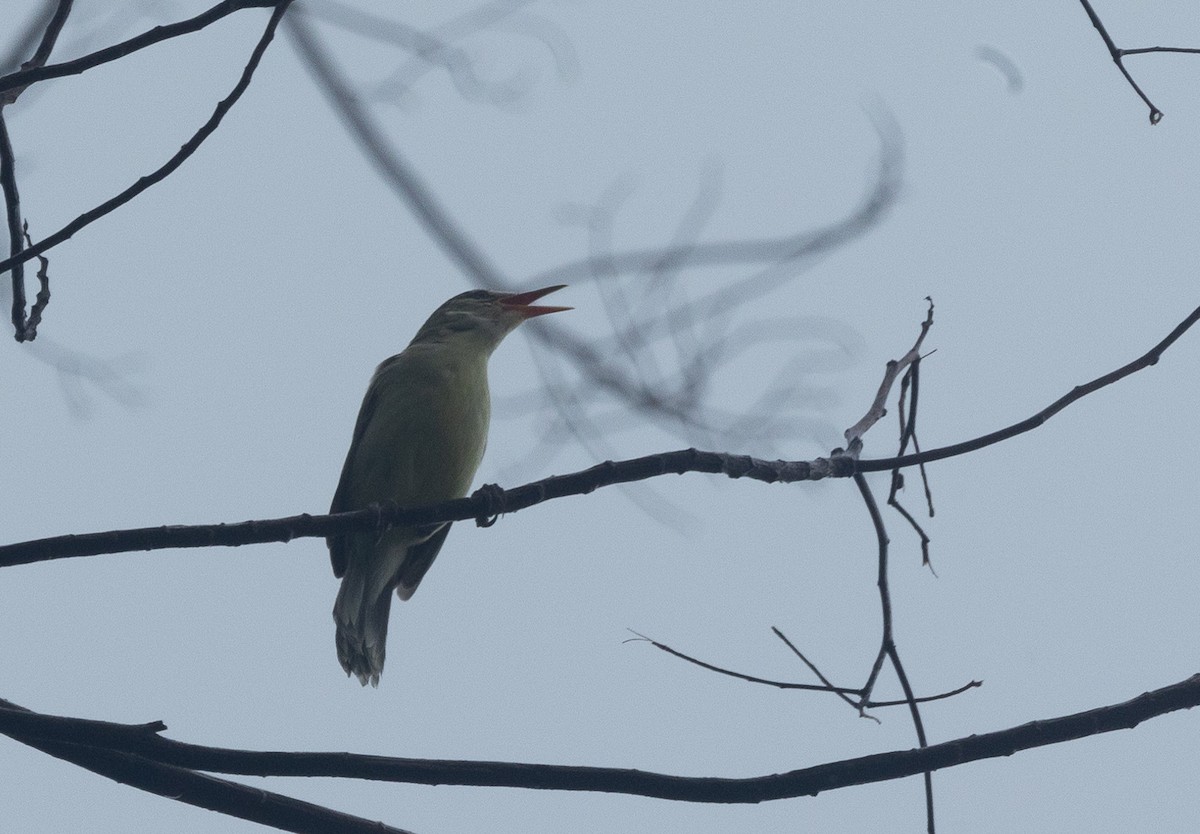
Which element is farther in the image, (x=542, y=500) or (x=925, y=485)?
(x=925, y=485)

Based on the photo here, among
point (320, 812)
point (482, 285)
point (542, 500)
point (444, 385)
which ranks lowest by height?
point (320, 812)

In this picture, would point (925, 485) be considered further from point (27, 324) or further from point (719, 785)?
point (27, 324)

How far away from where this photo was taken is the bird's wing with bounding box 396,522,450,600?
5824mm

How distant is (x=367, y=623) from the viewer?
18.8 ft

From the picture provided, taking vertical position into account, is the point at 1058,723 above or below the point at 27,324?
below

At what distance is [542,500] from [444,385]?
2.55 metres

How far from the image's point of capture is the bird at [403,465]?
18.0 feet

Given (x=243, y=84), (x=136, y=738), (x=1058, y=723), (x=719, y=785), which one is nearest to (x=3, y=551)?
(x=136, y=738)

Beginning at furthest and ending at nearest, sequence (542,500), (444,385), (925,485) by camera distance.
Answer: (444,385), (925,485), (542,500)

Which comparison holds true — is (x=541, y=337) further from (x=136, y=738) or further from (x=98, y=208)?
(x=136, y=738)

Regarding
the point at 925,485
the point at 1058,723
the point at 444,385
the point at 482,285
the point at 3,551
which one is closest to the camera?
the point at 1058,723

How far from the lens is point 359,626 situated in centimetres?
570

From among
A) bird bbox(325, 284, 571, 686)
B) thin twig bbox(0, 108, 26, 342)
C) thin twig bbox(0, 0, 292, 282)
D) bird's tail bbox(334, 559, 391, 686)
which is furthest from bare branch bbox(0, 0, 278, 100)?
bird's tail bbox(334, 559, 391, 686)

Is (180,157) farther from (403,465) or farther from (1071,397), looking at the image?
(403,465)
